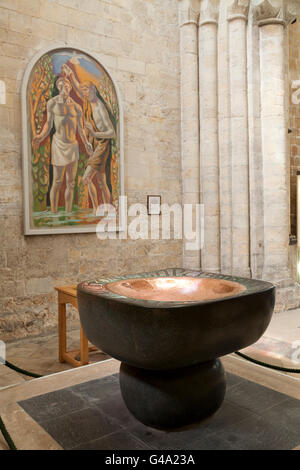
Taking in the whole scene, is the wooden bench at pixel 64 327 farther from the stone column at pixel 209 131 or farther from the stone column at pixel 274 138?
the stone column at pixel 274 138

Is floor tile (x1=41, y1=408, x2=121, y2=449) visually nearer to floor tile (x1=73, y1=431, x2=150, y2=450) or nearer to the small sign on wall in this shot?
floor tile (x1=73, y1=431, x2=150, y2=450)

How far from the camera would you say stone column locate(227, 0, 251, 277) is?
5.87 metres

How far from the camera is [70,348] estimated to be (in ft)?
14.6

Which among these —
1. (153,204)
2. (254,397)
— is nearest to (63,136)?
(153,204)

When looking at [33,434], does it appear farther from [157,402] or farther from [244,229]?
[244,229]

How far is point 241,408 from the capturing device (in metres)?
2.63

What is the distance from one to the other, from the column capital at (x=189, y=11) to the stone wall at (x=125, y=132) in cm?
13

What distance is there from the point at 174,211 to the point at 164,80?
186 centimetres

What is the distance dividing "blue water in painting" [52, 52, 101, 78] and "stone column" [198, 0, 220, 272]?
1639mm

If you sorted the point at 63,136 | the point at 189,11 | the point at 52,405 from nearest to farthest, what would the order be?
the point at 52,405 → the point at 63,136 → the point at 189,11

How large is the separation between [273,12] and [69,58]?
296 centimetres

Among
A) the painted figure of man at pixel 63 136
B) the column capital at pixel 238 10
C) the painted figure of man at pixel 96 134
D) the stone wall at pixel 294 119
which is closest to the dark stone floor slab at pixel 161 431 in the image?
the painted figure of man at pixel 63 136

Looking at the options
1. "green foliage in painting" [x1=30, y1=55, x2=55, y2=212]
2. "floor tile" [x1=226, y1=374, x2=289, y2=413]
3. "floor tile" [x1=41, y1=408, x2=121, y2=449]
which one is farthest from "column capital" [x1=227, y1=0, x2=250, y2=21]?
"floor tile" [x1=41, y1=408, x2=121, y2=449]

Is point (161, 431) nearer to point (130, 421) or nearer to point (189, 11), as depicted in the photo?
point (130, 421)
